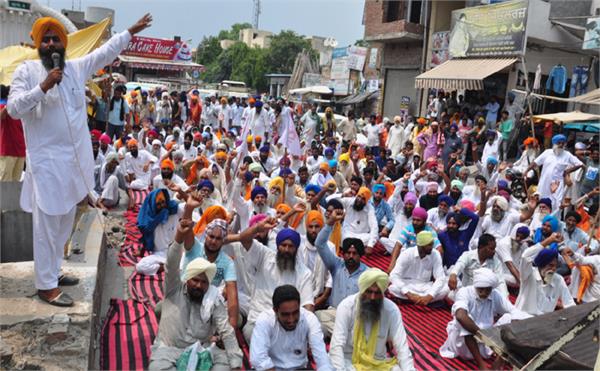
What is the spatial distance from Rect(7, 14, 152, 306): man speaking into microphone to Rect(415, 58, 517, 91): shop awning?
37.4ft

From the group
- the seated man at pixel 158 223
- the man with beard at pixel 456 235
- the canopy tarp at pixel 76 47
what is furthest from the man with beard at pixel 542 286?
the canopy tarp at pixel 76 47

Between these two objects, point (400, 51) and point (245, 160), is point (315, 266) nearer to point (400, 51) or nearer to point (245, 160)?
point (245, 160)

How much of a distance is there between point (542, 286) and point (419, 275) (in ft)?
3.78

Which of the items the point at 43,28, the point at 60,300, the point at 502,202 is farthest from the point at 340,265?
the point at 502,202

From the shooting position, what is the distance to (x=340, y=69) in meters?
30.3

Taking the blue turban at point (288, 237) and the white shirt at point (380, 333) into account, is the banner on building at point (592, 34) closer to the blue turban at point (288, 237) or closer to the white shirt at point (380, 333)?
the blue turban at point (288, 237)

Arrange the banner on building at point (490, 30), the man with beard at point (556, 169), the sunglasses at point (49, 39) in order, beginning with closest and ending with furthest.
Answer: the sunglasses at point (49, 39) → the man with beard at point (556, 169) → the banner on building at point (490, 30)

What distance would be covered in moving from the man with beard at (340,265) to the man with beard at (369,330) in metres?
0.78

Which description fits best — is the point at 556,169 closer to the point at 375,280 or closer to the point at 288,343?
the point at 375,280

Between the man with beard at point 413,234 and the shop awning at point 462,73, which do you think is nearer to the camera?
the man with beard at point 413,234

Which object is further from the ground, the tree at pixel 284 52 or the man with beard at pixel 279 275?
the tree at pixel 284 52

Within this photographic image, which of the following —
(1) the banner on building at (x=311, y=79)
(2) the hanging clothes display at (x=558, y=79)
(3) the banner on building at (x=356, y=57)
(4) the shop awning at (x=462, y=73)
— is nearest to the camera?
(2) the hanging clothes display at (x=558, y=79)

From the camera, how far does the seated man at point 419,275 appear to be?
17.8 ft

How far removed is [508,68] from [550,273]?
33.5 feet
